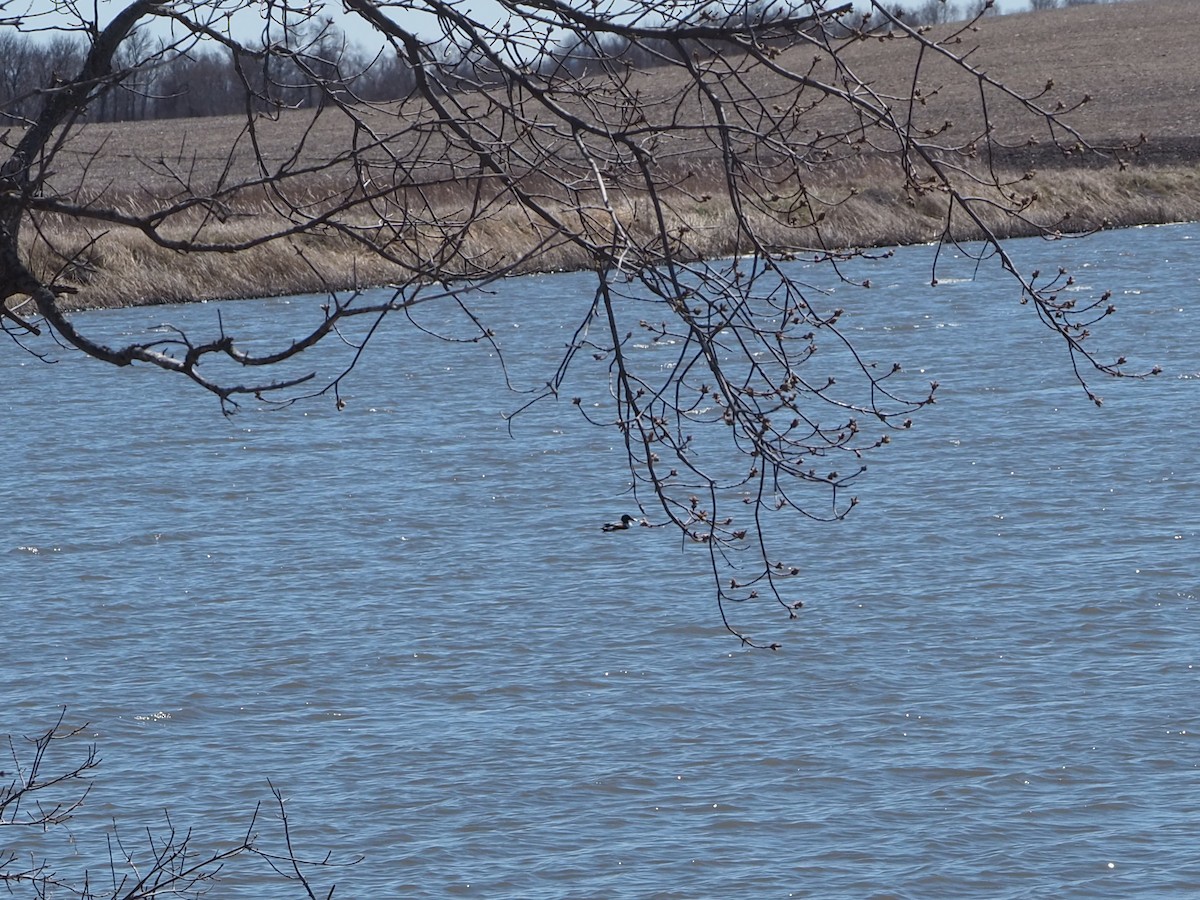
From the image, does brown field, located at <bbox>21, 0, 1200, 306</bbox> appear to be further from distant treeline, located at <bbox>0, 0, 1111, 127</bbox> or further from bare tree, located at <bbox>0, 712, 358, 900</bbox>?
bare tree, located at <bbox>0, 712, 358, 900</bbox>

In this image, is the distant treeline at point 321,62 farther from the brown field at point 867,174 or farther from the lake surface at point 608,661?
the lake surface at point 608,661

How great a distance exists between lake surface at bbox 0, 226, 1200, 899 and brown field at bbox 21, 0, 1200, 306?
2.15m

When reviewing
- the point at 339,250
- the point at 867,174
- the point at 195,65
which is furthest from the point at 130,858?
the point at 867,174

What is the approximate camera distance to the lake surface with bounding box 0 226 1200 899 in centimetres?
724

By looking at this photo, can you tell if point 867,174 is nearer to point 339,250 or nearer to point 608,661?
point 339,250

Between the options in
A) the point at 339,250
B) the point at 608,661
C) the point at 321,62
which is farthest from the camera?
the point at 339,250

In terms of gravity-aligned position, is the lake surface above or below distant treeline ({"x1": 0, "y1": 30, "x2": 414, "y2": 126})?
below

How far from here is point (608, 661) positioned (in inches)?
381

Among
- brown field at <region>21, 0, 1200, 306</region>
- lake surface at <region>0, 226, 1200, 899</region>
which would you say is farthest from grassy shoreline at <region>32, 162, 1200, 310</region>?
lake surface at <region>0, 226, 1200, 899</region>

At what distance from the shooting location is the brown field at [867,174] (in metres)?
24.2

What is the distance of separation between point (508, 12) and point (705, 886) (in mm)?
3898

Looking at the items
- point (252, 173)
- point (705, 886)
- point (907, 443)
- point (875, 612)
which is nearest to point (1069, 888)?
point (705, 886)

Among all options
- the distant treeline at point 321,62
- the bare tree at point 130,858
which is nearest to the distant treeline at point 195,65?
the distant treeline at point 321,62

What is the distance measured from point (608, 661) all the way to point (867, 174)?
25.2 metres
